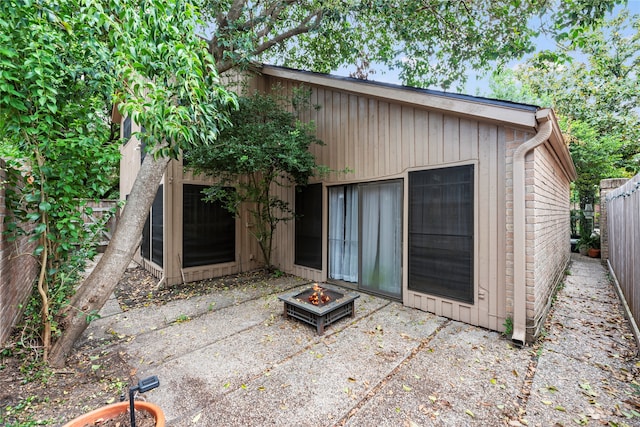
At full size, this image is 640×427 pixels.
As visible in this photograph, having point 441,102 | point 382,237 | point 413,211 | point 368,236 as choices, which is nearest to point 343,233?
point 368,236

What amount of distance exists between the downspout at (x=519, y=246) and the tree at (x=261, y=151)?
3.01m

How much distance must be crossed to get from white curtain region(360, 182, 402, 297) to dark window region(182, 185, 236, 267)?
3.22 m

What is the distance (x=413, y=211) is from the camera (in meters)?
4.21

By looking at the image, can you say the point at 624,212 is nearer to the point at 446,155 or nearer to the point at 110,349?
the point at 446,155

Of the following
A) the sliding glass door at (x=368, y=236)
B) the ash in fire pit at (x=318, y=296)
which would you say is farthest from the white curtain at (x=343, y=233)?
the ash in fire pit at (x=318, y=296)

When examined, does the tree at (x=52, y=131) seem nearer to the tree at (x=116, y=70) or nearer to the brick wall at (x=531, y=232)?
the tree at (x=116, y=70)

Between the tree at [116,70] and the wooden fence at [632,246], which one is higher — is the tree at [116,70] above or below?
above

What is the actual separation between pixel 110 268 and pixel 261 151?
2796mm

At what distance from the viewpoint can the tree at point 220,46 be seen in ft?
6.97

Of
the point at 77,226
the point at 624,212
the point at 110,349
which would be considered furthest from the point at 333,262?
the point at 624,212

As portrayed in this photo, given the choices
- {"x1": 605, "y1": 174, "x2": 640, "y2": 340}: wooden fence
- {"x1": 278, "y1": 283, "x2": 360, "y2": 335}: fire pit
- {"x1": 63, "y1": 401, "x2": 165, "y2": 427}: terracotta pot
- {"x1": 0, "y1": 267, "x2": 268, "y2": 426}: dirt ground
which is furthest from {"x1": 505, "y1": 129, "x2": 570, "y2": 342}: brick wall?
{"x1": 0, "y1": 267, "x2": 268, "y2": 426}: dirt ground

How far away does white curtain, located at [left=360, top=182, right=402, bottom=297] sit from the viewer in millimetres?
4480

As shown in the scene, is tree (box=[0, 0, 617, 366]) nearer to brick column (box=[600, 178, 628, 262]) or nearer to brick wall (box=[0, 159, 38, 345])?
brick wall (box=[0, 159, 38, 345])

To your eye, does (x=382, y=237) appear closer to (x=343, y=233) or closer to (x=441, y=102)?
(x=343, y=233)
